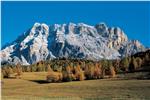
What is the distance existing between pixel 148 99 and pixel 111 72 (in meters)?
102

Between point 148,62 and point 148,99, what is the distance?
418 feet

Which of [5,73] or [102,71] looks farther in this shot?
[5,73]

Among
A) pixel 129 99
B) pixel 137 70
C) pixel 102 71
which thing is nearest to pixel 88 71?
pixel 102 71

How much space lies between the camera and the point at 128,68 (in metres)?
178

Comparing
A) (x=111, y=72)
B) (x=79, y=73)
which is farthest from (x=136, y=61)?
(x=79, y=73)

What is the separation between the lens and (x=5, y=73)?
183500mm

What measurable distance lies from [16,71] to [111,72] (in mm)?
54047

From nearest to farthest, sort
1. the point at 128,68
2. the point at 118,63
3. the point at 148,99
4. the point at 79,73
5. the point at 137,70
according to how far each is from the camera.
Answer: the point at 148,99, the point at 79,73, the point at 137,70, the point at 128,68, the point at 118,63

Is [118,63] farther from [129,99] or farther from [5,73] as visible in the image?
[129,99]

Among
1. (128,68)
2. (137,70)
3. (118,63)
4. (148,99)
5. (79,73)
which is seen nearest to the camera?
(148,99)

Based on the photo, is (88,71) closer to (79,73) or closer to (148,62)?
(79,73)

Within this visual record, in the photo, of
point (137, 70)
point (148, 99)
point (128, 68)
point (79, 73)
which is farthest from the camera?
point (128, 68)

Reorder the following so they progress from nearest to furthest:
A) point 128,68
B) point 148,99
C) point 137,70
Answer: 1. point 148,99
2. point 137,70
3. point 128,68

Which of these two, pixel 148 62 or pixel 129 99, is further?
pixel 148 62
